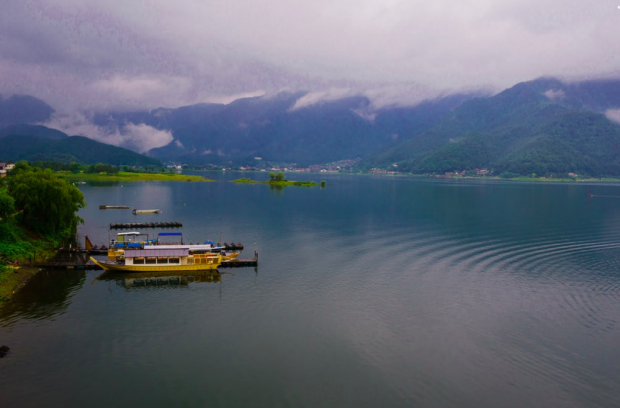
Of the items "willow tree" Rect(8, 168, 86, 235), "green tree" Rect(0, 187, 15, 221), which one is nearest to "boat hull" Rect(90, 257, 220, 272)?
"green tree" Rect(0, 187, 15, 221)

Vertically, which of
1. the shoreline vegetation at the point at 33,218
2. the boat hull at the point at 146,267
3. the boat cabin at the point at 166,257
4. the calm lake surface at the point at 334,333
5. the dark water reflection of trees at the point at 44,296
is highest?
the shoreline vegetation at the point at 33,218

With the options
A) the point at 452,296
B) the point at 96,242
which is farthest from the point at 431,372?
the point at 96,242

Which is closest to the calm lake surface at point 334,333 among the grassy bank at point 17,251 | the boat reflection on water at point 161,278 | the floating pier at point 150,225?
the boat reflection on water at point 161,278

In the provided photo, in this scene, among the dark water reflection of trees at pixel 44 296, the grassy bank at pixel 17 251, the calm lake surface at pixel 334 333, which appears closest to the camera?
the calm lake surface at pixel 334 333

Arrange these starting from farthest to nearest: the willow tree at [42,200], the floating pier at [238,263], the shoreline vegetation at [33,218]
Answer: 1. the willow tree at [42,200]
2. the floating pier at [238,263]
3. the shoreline vegetation at [33,218]

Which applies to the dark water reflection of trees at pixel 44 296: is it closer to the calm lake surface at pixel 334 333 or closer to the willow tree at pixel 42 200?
the calm lake surface at pixel 334 333

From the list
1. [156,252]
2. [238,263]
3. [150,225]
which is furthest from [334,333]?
[150,225]

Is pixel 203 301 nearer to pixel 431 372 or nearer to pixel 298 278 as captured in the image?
pixel 298 278

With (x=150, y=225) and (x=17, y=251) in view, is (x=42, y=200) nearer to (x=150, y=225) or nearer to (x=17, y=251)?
(x=17, y=251)
